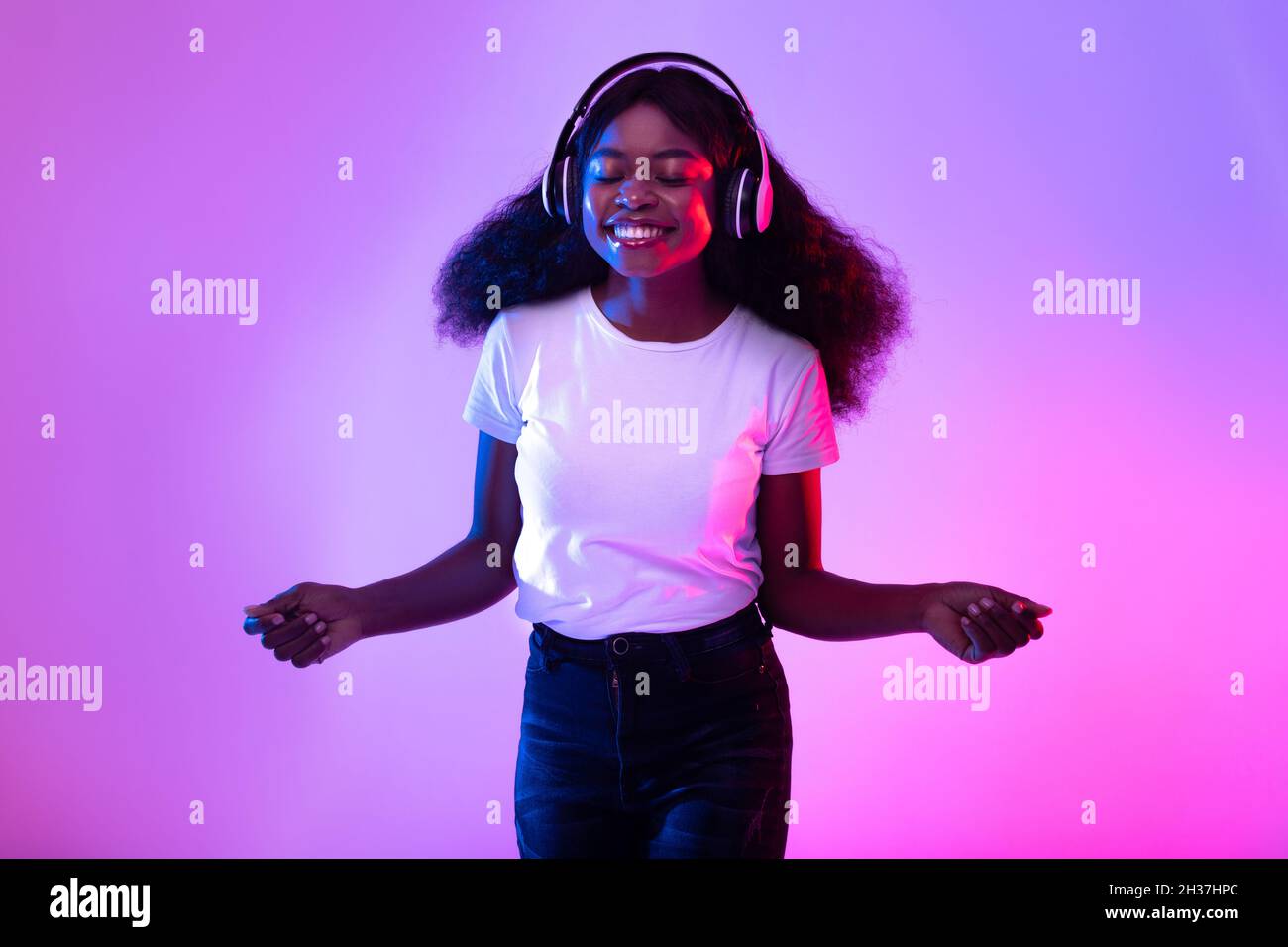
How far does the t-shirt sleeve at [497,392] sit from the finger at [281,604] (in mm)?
429

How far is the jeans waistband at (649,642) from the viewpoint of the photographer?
184 centimetres

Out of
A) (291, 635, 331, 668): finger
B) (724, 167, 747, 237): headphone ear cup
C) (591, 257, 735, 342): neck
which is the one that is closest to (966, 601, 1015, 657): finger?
(591, 257, 735, 342): neck

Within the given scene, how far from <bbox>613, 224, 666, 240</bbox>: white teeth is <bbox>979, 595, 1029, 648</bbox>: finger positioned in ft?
2.70

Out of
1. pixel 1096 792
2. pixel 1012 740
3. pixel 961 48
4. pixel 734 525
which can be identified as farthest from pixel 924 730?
pixel 961 48

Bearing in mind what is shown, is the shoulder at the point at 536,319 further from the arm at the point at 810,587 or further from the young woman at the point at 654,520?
the arm at the point at 810,587

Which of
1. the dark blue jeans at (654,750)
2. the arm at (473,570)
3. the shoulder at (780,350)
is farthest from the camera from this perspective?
the arm at (473,570)

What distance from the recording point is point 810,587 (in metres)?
2.02

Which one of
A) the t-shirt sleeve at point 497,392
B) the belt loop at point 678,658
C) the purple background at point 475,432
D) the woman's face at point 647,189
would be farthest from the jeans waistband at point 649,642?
the purple background at point 475,432

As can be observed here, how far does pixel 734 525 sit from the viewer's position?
193 cm

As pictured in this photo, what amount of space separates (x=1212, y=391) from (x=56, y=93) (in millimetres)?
2995

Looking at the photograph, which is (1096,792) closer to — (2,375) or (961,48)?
(961,48)

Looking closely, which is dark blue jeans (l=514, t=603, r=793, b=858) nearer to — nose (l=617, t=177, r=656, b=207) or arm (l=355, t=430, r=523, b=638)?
arm (l=355, t=430, r=523, b=638)

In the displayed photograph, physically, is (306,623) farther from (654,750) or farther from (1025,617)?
(1025,617)
